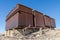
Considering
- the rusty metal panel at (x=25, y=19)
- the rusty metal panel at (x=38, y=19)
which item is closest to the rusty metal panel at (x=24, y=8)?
the rusty metal panel at (x=25, y=19)

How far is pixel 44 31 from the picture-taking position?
58.0ft

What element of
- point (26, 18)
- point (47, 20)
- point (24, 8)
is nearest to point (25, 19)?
point (26, 18)

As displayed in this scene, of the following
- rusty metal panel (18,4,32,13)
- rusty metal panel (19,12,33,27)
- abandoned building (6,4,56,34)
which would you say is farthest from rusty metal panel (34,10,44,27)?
rusty metal panel (18,4,32,13)

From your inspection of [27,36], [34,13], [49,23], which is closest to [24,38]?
[27,36]

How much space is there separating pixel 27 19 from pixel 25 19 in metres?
0.36

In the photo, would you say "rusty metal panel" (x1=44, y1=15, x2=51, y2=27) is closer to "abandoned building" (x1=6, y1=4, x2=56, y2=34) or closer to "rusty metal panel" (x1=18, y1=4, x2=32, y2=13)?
"abandoned building" (x1=6, y1=4, x2=56, y2=34)

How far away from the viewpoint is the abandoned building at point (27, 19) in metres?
16.3

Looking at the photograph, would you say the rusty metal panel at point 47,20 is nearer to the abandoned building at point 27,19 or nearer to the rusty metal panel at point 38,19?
the abandoned building at point 27,19

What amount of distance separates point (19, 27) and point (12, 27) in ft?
5.38

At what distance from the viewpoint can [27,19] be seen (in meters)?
16.9

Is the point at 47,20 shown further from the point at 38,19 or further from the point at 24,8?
the point at 24,8

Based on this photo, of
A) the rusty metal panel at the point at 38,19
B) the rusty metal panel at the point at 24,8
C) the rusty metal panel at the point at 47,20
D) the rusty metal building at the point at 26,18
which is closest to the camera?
the rusty metal building at the point at 26,18

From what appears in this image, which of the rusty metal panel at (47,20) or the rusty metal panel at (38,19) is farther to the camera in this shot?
the rusty metal panel at (47,20)

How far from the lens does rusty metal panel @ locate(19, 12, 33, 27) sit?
16.3 meters
